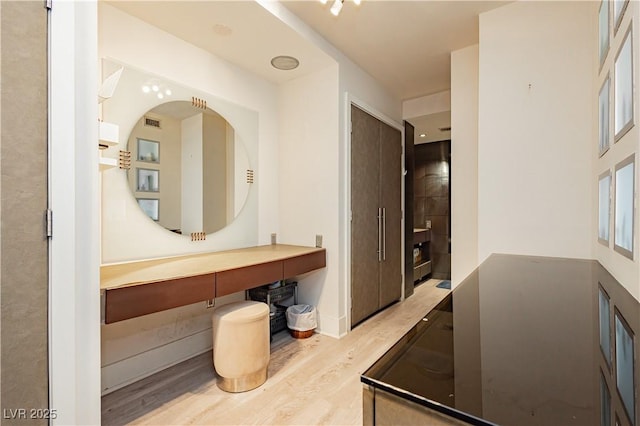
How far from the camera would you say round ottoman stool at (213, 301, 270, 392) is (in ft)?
6.13

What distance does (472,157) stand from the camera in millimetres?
2631

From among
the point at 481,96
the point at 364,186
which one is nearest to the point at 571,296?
the point at 481,96

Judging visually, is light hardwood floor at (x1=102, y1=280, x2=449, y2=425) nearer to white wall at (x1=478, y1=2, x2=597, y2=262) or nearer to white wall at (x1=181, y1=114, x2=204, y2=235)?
white wall at (x1=181, y1=114, x2=204, y2=235)

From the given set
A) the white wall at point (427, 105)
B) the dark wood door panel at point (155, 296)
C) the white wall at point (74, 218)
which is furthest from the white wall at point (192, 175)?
the white wall at point (427, 105)

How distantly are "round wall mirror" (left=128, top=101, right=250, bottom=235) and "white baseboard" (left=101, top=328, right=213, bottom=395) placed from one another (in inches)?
35.6

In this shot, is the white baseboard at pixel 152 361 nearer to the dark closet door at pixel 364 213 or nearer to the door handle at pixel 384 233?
the dark closet door at pixel 364 213

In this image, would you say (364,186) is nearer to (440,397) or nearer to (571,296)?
(571,296)

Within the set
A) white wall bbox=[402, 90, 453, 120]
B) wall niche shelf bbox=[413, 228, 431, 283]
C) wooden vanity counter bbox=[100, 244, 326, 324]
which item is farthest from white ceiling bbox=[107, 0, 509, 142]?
wall niche shelf bbox=[413, 228, 431, 283]

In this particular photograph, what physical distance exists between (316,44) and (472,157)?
171cm

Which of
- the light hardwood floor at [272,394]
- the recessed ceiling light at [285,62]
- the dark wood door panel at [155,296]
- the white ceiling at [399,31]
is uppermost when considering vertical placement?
the white ceiling at [399,31]

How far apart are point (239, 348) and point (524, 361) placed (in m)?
1.73

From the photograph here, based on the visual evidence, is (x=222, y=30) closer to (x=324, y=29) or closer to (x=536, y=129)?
(x=324, y=29)

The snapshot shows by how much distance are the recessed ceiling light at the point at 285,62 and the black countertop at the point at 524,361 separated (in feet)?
8.15

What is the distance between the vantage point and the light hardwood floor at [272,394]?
66.1 inches
